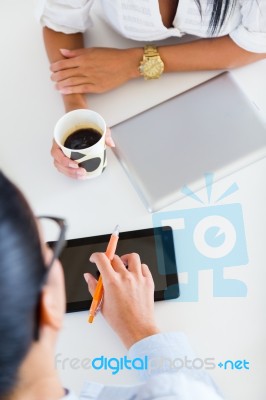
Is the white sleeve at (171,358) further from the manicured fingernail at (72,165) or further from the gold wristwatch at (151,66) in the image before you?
the gold wristwatch at (151,66)

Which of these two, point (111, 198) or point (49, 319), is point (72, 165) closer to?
point (111, 198)

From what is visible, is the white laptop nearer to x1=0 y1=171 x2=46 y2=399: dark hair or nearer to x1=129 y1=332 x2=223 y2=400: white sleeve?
x1=129 y1=332 x2=223 y2=400: white sleeve

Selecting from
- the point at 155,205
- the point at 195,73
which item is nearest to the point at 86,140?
the point at 155,205

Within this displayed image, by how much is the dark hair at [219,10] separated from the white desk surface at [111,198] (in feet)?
0.32

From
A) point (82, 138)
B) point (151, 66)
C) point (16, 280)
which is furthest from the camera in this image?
point (151, 66)

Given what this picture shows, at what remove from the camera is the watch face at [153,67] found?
2.96 ft

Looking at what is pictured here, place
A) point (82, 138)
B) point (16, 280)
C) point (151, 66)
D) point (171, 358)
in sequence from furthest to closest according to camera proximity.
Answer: point (151, 66) → point (82, 138) → point (171, 358) → point (16, 280)

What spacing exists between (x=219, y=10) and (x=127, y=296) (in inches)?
21.1

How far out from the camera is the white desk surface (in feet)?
2.36

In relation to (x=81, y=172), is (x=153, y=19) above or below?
above

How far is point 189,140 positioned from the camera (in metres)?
0.84

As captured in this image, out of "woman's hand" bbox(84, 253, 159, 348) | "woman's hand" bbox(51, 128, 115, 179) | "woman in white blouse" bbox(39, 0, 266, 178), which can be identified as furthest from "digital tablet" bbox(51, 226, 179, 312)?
"woman in white blouse" bbox(39, 0, 266, 178)

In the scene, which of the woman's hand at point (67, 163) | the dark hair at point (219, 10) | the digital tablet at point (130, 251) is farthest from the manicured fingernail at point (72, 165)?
the dark hair at point (219, 10)

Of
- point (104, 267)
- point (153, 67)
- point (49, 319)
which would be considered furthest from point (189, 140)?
point (49, 319)
